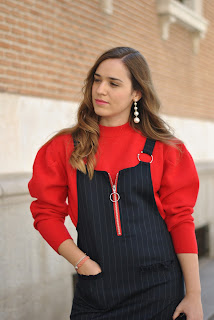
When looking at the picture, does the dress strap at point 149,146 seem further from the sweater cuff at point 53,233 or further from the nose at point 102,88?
the sweater cuff at point 53,233

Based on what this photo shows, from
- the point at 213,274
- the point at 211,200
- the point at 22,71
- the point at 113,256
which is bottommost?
the point at 213,274

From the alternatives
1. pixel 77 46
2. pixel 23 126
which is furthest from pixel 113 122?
pixel 77 46

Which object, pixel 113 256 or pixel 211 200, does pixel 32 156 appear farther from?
pixel 211 200

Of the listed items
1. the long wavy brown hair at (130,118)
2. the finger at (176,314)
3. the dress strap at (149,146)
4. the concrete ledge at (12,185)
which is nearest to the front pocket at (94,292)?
the finger at (176,314)

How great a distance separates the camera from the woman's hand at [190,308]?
2062mm

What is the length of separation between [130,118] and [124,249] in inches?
27.2

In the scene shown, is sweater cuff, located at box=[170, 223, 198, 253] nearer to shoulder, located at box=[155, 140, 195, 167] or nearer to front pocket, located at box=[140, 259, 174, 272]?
front pocket, located at box=[140, 259, 174, 272]

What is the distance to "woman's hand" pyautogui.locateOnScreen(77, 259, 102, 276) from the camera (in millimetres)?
1998

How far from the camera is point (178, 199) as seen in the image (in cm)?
212

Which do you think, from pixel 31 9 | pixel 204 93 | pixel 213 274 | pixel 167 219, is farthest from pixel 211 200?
pixel 167 219

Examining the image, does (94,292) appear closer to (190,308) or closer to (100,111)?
(190,308)

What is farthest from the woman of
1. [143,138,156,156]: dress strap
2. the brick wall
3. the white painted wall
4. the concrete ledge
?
the brick wall

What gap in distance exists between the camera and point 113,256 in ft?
6.58

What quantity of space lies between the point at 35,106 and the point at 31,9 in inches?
36.4
